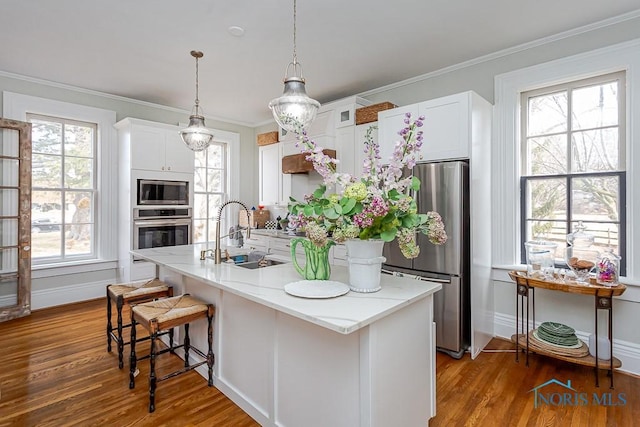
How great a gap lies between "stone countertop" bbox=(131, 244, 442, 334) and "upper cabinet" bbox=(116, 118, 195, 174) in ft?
7.84

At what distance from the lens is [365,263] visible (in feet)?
5.31

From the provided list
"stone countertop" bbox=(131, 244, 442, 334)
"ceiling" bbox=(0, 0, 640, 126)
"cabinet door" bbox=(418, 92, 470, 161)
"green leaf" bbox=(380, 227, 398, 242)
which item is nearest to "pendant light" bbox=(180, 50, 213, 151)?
"ceiling" bbox=(0, 0, 640, 126)

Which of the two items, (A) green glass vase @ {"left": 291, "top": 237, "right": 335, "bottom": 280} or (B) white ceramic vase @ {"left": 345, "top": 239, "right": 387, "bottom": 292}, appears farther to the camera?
(A) green glass vase @ {"left": 291, "top": 237, "right": 335, "bottom": 280}

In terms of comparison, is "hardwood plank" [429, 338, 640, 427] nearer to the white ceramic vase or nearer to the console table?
the console table

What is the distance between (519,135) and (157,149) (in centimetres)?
425

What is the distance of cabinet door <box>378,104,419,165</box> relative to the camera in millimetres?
3250

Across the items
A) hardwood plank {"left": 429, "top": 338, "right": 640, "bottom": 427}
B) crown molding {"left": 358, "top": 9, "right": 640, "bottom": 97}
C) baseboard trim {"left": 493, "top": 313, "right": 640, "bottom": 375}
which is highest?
crown molding {"left": 358, "top": 9, "right": 640, "bottom": 97}

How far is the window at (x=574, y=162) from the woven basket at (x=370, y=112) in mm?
1299

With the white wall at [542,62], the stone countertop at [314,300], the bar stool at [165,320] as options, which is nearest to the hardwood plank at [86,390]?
the bar stool at [165,320]

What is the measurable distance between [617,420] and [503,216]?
5.57 feet

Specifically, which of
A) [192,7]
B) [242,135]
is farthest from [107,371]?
[242,135]

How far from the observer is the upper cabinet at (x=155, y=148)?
4.25 meters

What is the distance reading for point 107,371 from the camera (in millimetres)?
2541

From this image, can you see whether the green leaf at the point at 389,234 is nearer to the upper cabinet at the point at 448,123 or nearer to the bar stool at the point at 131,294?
the upper cabinet at the point at 448,123
